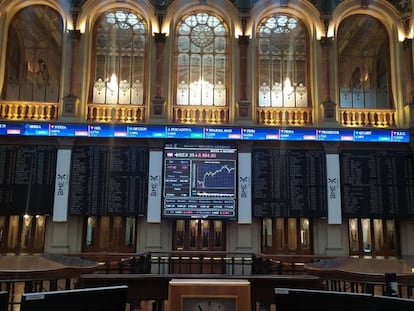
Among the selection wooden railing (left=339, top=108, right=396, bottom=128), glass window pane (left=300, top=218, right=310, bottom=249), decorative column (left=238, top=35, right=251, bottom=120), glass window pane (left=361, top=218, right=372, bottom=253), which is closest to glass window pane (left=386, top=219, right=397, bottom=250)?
glass window pane (left=361, top=218, right=372, bottom=253)

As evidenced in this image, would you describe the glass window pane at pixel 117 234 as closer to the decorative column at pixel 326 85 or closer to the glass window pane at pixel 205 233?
the glass window pane at pixel 205 233

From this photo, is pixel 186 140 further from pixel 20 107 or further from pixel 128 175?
pixel 20 107

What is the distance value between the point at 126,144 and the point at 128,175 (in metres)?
0.95

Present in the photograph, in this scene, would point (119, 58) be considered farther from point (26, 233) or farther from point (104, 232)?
point (26, 233)

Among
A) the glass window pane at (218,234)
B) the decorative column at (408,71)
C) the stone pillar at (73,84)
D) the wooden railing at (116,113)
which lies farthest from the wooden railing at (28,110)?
the decorative column at (408,71)

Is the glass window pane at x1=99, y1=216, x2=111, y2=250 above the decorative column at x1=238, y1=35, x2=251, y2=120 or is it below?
below

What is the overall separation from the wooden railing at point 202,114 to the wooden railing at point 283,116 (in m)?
1.09

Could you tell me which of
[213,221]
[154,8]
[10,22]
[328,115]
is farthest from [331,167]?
[10,22]

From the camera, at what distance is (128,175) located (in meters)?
12.7

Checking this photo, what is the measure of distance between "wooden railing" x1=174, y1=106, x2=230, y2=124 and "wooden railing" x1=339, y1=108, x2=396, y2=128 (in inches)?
147

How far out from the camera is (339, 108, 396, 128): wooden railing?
13.5 metres

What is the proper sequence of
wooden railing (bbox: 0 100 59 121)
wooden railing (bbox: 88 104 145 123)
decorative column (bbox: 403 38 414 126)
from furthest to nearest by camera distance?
decorative column (bbox: 403 38 414 126), wooden railing (bbox: 88 104 145 123), wooden railing (bbox: 0 100 59 121)

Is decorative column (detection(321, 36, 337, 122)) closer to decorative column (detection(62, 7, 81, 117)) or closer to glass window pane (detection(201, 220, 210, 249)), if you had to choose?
glass window pane (detection(201, 220, 210, 249))

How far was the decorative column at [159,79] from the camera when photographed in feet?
42.9
